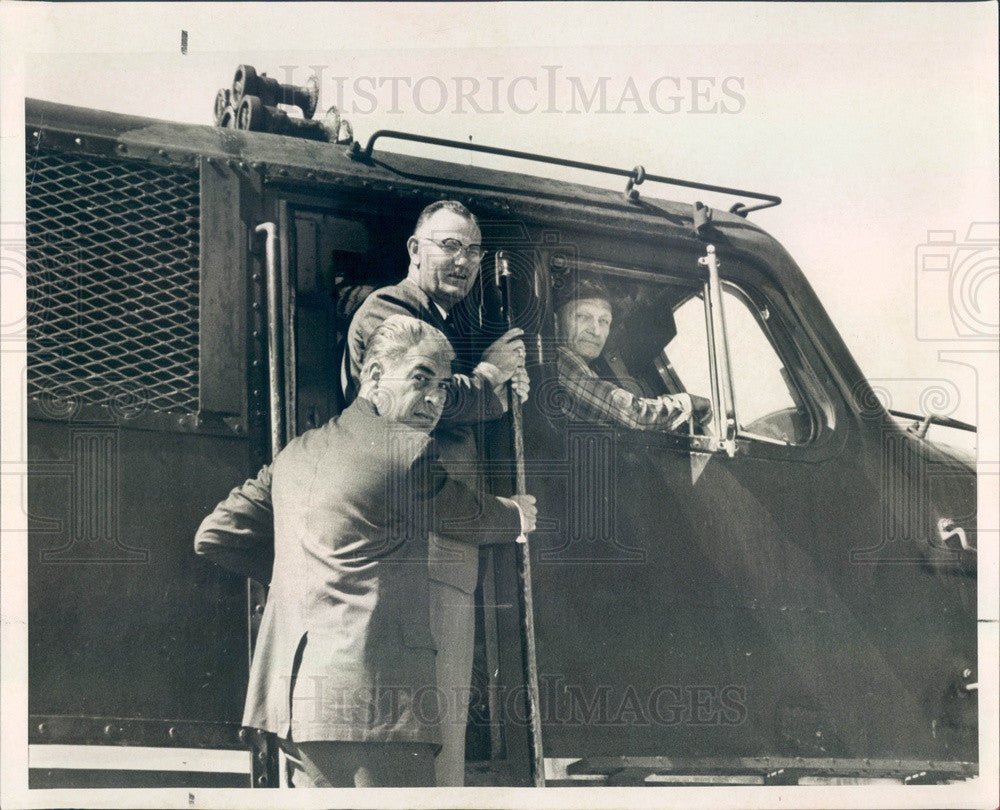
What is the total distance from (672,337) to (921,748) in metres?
1.51

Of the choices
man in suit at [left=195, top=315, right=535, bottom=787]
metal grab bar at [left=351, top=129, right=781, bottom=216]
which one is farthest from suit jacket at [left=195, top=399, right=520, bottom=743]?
metal grab bar at [left=351, top=129, right=781, bottom=216]

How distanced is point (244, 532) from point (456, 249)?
1049mm

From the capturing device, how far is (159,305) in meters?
3.97

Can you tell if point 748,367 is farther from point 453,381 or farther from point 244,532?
point 244,532

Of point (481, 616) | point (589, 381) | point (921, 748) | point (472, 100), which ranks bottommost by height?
point (921, 748)

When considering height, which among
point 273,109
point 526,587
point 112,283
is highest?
point 273,109

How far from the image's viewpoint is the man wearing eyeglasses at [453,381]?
3.92 meters

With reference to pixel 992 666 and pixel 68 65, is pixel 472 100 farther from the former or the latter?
pixel 992 666

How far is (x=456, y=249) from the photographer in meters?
4.15

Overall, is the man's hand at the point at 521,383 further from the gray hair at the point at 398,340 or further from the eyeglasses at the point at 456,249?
the eyeglasses at the point at 456,249

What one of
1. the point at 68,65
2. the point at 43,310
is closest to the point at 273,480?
the point at 43,310

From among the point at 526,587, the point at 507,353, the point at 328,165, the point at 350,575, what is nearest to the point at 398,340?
the point at 507,353

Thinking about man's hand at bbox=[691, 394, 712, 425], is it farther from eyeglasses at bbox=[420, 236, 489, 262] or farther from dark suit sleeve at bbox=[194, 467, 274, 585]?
dark suit sleeve at bbox=[194, 467, 274, 585]

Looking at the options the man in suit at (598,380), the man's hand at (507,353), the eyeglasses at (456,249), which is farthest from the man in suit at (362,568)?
the man in suit at (598,380)
